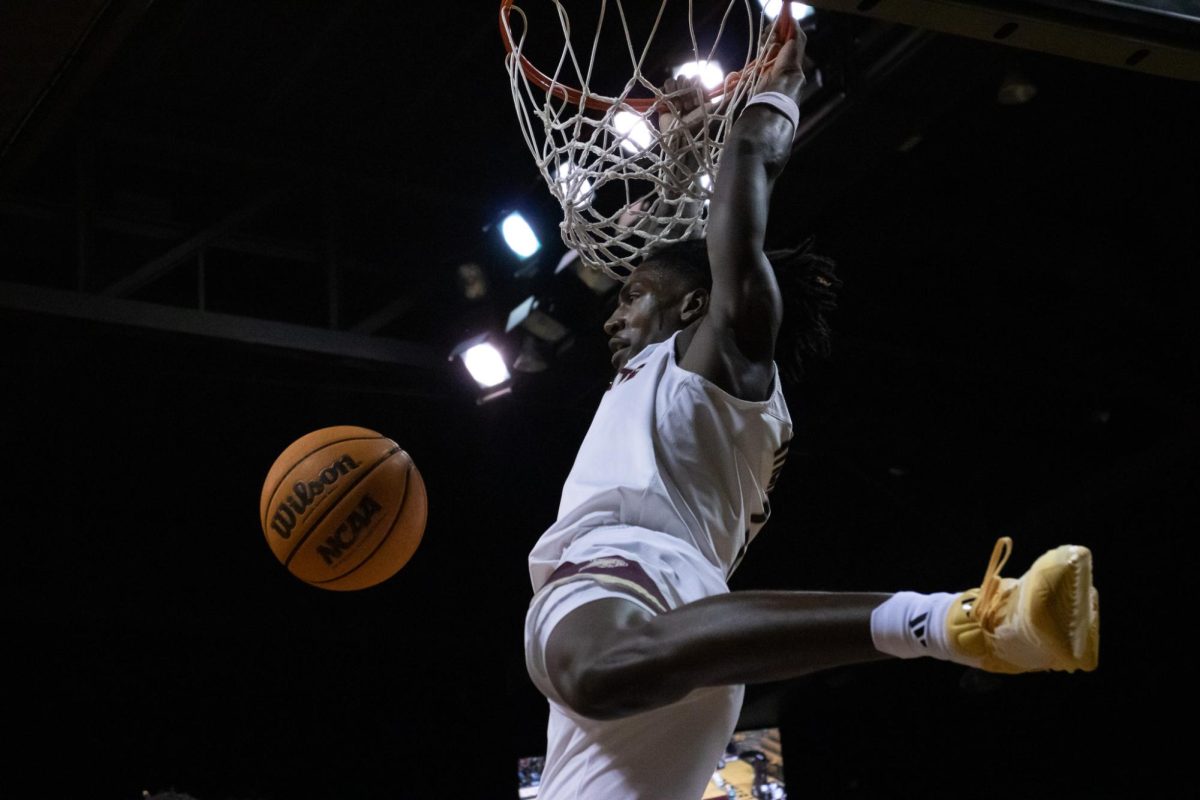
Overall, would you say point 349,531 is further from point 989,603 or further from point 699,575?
point 989,603

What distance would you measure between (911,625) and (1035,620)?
0.17 m

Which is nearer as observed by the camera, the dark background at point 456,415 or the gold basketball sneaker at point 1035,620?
the gold basketball sneaker at point 1035,620

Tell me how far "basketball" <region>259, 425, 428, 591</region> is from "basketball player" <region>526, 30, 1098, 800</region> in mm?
1075

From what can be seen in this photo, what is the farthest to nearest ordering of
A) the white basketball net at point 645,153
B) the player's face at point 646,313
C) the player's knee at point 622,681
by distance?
the white basketball net at point 645,153
the player's face at point 646,313
the player's knee at point 622,681

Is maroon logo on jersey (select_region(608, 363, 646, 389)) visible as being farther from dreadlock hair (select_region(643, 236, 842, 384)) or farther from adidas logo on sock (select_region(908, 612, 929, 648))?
adidas logo on sock (select_region(908, 612, 929, 648))

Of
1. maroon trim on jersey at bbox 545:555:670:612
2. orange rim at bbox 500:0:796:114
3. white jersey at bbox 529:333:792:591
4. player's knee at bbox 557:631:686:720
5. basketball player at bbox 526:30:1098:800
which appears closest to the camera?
basketball player at bbox 526:30:1098:800

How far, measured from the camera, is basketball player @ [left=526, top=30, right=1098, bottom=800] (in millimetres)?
1721

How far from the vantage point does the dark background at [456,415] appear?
18.6 ft

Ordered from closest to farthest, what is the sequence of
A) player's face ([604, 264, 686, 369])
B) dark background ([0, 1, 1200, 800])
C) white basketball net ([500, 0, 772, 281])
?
player's face ([604, 264, 686, 369])
white basketball net ([500, 0, 772, 281])
dark background ([0, 1, 1200, 800])

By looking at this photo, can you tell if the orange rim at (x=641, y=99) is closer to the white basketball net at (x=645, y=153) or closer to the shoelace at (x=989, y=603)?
the white basketball net at (x=645, y=153)

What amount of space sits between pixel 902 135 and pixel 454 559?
153 inches

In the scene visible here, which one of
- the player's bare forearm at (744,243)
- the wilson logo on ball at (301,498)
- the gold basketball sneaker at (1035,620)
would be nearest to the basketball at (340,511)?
the wilson logo on ball at (301,498)

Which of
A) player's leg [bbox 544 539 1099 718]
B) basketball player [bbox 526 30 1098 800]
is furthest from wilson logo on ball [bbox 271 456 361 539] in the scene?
player's leg [bbox 544 539 1099 718]

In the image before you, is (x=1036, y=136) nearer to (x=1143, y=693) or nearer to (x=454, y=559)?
(x=1143, y=693)
